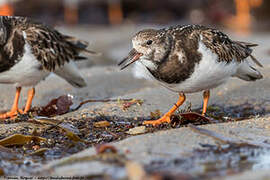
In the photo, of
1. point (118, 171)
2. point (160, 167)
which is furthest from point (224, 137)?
point (118, 171)

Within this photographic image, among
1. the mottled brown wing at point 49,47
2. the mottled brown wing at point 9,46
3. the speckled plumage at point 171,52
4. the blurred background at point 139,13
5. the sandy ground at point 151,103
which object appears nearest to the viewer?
the sandy ground at point 151,103

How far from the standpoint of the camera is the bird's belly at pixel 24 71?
4.07 metres

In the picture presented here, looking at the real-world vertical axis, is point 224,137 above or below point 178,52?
below

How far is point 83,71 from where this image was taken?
598 centimetres

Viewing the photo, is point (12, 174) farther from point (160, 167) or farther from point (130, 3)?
point (130, 3)

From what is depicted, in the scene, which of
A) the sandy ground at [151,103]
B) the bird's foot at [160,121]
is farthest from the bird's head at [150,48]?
the sandy ground at [151,103]

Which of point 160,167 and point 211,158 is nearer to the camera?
point 160,167

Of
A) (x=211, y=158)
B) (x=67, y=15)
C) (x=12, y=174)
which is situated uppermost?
(x=211, y=158)

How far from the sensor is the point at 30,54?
4145 millimetres

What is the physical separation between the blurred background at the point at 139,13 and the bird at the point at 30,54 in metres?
6.89

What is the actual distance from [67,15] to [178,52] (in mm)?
10630

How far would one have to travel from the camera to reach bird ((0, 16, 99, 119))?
4062 mm

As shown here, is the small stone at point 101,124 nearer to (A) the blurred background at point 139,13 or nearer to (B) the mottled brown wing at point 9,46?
(B) the mottled brown wing at point 9,46

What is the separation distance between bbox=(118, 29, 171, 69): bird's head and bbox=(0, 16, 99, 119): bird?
3.70ft
